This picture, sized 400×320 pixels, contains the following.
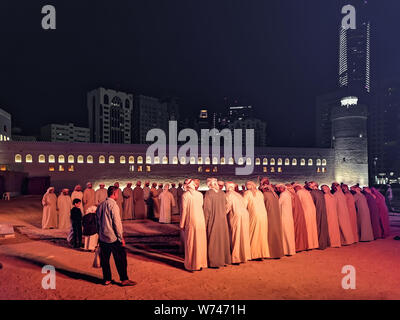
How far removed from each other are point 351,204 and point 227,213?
3992 millimetres

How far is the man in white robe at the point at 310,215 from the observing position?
7.53m

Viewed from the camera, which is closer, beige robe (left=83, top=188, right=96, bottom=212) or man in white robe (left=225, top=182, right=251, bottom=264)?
man in white robe (left=225, top=182, right=251, bottom=264)

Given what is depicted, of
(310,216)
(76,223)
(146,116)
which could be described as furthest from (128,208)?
(146,116)

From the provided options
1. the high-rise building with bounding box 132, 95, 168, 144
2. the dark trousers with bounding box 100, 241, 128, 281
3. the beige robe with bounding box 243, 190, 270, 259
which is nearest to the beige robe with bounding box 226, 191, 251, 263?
the beige robe with bounding box 243, 190, 270, 259

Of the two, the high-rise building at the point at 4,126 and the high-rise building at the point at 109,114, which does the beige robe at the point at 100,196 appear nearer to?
the high-rise building at the point at 4,126

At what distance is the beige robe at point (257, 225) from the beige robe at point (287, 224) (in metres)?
0.52

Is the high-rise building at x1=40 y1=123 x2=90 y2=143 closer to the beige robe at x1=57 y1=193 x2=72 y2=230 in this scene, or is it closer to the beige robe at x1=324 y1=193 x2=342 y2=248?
the beige robe at x1=57 y1=193 x2=72 y2=230

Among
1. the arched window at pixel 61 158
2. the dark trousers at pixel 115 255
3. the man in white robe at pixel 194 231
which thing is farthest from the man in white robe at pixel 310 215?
the arched window at pixel 61 158

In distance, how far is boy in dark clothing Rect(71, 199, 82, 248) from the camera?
741cm

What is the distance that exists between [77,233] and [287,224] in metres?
5.04

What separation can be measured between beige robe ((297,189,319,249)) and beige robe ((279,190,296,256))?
1.77 feet

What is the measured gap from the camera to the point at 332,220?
7.95 meters

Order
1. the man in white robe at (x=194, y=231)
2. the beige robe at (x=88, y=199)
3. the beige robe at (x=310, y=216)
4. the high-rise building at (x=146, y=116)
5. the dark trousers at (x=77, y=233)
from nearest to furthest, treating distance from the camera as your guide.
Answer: the man in white robe at (x=194, y=231), the beige robe at (x=310, y=216), the dark trousers at (x=77, y=233), the beige robe at (x=88, y=199), the high-rise building at (x=146, y=116)
